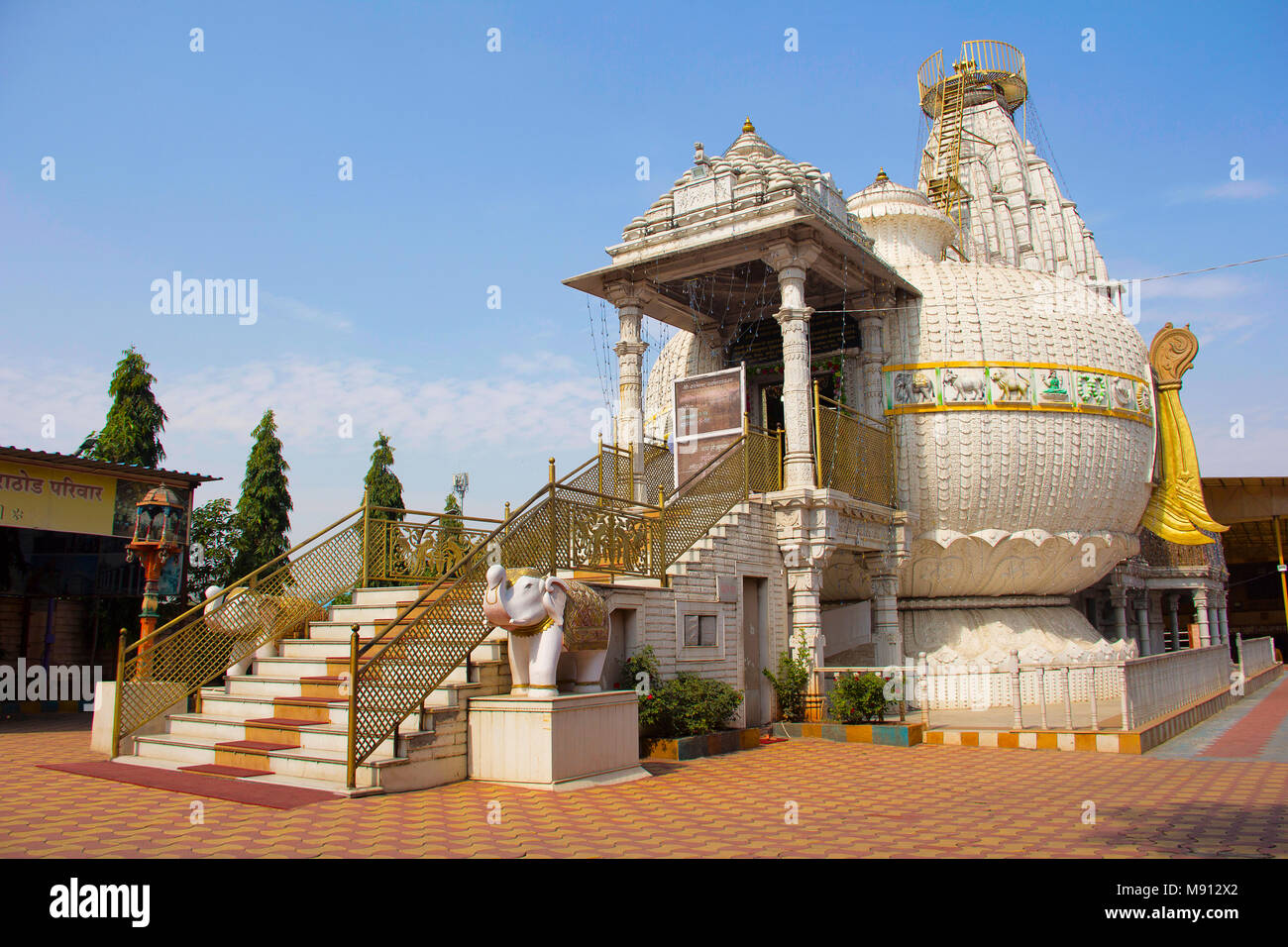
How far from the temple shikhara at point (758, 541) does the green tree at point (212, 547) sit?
10588mm

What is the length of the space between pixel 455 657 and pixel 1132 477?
43.4 feet

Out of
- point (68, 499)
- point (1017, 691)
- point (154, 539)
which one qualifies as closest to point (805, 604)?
point (1017, 691)

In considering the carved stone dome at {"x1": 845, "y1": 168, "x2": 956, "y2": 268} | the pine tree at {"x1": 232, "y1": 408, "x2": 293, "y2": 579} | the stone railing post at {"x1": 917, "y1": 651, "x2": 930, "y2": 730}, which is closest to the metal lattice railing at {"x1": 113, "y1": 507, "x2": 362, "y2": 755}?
the stone railing post at {"x1": 917, "y1": 651, "x2": 930, "y2": 730}

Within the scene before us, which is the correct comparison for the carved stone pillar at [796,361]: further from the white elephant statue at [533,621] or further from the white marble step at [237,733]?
the white marble step at [237,733]

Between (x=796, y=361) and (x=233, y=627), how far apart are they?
7913 millimetres

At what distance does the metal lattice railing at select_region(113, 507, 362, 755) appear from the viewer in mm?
9141

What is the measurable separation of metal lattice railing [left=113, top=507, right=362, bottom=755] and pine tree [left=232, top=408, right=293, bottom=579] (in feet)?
45.1

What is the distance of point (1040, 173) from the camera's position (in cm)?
2684

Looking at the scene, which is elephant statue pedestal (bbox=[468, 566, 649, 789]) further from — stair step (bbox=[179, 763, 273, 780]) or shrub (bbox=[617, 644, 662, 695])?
stair step (bbox=[179, 763, 273, 780])

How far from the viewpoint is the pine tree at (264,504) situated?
2402 centimetres

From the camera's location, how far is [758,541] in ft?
40.7

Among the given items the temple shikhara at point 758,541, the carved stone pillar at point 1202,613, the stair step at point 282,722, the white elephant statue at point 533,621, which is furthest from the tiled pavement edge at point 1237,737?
the carved stone pillar at point 1202,613

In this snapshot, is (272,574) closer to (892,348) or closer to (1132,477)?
(892,348)
